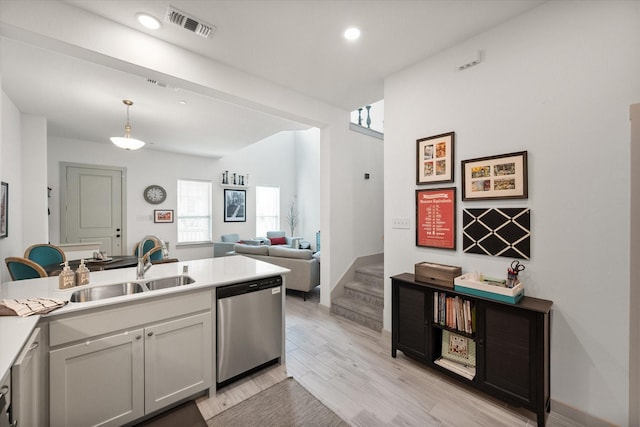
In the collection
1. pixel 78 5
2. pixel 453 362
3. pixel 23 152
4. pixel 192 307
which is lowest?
pixel 453 362

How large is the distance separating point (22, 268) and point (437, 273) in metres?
4.01

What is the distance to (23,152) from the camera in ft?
13.4

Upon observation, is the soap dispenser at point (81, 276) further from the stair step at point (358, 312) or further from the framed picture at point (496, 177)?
the framed picture at point (496, 177)

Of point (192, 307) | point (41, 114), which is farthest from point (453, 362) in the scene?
point (41, 114)

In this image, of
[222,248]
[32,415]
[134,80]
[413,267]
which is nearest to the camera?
[32,415]

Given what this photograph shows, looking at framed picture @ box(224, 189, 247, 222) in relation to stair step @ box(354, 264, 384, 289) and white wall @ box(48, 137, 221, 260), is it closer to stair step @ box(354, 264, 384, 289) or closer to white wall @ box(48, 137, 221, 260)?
white wall @ box(48, 137, 221, 260)

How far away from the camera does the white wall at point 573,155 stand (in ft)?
5.69

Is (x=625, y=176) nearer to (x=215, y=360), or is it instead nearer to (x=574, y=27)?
(x=574, y=27)

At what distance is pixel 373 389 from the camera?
2.25 m

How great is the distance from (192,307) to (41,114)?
14.6 ft

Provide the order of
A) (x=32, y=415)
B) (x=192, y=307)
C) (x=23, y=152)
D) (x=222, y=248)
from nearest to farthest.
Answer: (x=32, y=415), (x=192, y=307), (x=23, y=152), (x=222, y=248)

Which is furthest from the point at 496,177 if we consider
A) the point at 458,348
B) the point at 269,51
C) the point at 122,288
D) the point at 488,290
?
the point at 122,288

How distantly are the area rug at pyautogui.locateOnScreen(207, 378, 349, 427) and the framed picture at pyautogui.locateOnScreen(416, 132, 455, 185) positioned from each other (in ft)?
7.02

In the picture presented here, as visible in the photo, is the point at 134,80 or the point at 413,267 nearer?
→ the point at 413,267
